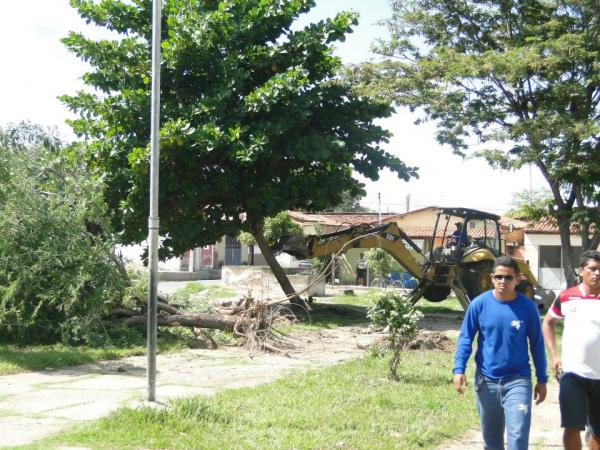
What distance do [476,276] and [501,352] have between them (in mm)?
14752

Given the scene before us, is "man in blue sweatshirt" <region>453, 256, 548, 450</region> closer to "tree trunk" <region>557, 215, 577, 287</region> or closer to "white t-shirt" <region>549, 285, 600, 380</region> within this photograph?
"white t-shirt" <region>549, 285, 600, 380</region>

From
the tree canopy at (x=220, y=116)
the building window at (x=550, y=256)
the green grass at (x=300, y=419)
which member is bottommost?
the green grass at (x=300, y=419)

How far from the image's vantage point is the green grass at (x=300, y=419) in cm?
634

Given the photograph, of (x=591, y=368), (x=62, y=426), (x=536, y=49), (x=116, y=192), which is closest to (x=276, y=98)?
(x=116, y=192)

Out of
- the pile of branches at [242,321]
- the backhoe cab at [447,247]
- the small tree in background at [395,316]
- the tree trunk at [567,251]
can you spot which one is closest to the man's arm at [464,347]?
the small tree in background at [395,316]

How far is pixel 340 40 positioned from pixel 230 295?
1059cm

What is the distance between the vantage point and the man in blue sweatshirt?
5230 mm

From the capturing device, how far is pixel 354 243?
18.9 metres

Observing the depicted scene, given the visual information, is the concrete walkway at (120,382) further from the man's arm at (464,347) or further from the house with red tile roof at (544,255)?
the house with red tile roof at (544,255)

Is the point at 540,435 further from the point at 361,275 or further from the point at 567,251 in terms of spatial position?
the point at 361,275

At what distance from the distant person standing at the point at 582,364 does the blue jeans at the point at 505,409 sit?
671 millimetres

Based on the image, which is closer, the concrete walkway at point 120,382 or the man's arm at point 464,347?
the man's arm at point 464,347

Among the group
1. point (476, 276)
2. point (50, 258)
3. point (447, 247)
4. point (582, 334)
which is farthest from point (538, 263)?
point (582, 334)

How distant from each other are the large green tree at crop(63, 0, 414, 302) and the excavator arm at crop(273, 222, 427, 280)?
1.20 metres
